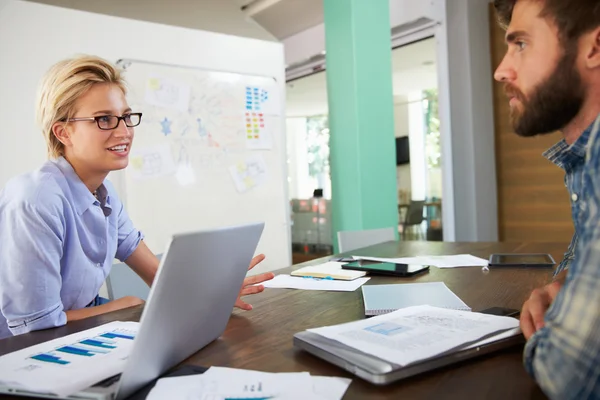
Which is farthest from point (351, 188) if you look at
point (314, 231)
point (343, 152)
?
point (314, 231)

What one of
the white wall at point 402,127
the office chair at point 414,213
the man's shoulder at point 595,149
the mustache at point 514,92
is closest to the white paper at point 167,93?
the mustache at point 514,92

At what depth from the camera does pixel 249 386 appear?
73 centimetres

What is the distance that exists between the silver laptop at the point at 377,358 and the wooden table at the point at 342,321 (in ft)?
0.04

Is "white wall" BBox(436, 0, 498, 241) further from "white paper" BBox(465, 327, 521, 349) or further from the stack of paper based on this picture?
the stack of paper

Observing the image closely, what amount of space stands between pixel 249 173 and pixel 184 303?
2.82 m

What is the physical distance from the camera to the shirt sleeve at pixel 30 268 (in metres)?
1.14

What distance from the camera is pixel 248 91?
3.61 meters

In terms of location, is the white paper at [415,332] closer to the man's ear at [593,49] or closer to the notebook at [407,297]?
the notebook at [407,297]

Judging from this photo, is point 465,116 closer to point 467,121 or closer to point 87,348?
point 467,121

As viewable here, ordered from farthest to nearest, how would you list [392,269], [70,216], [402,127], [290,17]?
[402,127], [290,17], [392,269], [70,216]

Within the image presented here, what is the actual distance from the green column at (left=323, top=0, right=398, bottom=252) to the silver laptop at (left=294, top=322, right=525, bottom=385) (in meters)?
2.88

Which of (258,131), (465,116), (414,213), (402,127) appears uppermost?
(402,127)

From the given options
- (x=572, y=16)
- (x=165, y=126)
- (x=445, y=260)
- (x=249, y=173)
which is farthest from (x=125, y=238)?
(x=249, y=173)

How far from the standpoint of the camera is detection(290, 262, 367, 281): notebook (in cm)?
157
